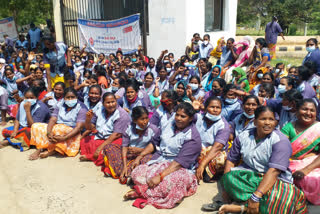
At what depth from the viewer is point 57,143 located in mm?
4340

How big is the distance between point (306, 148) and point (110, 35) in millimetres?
8486

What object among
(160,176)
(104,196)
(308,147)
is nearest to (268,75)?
(308,147)

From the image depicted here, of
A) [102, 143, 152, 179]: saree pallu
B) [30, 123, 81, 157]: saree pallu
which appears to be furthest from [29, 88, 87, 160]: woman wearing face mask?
[102, 143, 152, 179]: saree pallu

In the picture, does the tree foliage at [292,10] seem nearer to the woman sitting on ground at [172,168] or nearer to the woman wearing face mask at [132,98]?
Result: the woman wearing face mask at [132,98]

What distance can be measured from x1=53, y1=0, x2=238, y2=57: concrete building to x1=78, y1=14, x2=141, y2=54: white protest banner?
0.53 m

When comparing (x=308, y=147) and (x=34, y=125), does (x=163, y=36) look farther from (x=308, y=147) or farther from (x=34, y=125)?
(x=308, y=147)

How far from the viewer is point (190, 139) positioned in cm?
323

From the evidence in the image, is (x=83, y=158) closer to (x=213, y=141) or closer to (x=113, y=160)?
(x=113, y=160)

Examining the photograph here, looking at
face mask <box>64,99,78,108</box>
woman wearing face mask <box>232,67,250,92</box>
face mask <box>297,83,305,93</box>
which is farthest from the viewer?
woman wearing face mask <box>232,67,250,92</box>

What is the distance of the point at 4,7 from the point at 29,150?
1741 cm

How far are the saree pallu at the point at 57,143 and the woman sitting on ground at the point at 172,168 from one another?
1397mm

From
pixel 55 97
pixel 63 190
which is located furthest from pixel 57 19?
pixel 63 190

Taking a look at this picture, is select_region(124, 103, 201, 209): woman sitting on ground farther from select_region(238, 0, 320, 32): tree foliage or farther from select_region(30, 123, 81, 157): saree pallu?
select_region(238, 0, 320, 32): tree foliage

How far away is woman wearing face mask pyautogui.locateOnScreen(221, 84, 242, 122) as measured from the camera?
4130 mm
